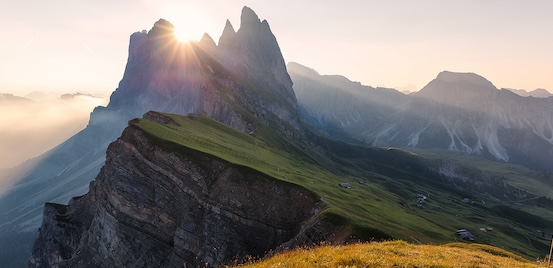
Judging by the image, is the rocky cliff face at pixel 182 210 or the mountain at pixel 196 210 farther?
the rocky cliff face at pixel 182 210

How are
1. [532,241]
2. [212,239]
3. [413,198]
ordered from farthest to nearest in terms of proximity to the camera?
[413,198] < [532,241] < [212,239]

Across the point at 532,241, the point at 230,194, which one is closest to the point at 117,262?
the point at 230,194

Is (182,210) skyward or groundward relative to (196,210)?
skyward

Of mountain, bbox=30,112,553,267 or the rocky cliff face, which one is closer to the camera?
mountain, bbox=30,112,553,267

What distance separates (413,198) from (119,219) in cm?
17112

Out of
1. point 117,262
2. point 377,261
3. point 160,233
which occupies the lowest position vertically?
point 117,262

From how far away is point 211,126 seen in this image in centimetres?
11419

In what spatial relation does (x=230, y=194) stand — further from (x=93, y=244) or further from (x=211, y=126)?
(x=211, y=126)

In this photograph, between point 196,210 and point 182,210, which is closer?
point 196,210

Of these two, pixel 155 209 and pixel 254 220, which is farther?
pixel 155 209

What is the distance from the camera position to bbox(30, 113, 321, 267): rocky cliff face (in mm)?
58312

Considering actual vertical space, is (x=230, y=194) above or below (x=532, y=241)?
above

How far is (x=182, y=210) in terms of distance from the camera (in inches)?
2506

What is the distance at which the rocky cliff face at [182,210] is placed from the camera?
191 feet
